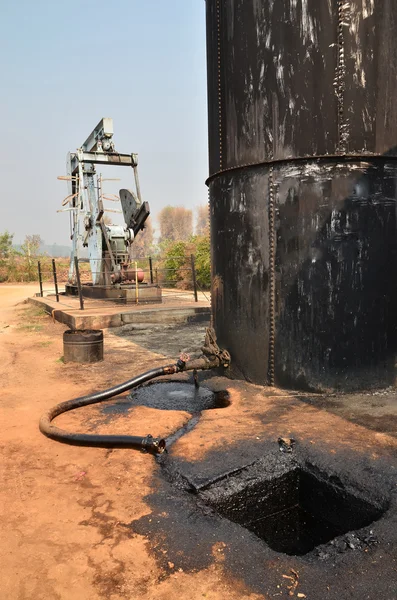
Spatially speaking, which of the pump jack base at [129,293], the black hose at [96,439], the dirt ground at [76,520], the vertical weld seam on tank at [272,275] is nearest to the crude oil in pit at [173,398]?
the dirt ground at [76,520]

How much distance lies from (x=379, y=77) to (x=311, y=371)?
3044 mm

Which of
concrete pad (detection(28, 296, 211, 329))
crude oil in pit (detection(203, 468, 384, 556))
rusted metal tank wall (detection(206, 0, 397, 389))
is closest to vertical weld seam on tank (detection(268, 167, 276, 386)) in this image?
rusted metal tank wall (detection(206, 0, 397, 389))

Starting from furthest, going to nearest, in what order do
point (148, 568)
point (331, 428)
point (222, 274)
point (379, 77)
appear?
point (222, 274) → point (379, 77) → point (331, 428) → point (148, 568)

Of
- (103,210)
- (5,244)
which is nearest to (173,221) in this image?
(5,244)

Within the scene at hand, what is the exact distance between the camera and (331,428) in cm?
358

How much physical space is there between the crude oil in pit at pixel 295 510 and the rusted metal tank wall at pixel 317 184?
1.70m

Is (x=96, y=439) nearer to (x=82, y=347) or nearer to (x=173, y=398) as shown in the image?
(x=173, y=398)

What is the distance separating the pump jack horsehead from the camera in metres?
14.3

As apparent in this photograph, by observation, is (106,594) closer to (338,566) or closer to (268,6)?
(338,566)

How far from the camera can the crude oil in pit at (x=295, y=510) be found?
2.80 meters

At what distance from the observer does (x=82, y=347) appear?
659 cm

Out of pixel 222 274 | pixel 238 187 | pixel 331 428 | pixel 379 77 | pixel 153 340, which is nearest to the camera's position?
pixel 331 428

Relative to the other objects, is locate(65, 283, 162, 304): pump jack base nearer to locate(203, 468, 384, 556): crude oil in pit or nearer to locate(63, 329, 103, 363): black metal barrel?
locate(63, 329, 103, 363): black metal barrel

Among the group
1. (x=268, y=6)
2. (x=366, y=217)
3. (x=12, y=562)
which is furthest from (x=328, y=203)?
(x=12, y=562)
